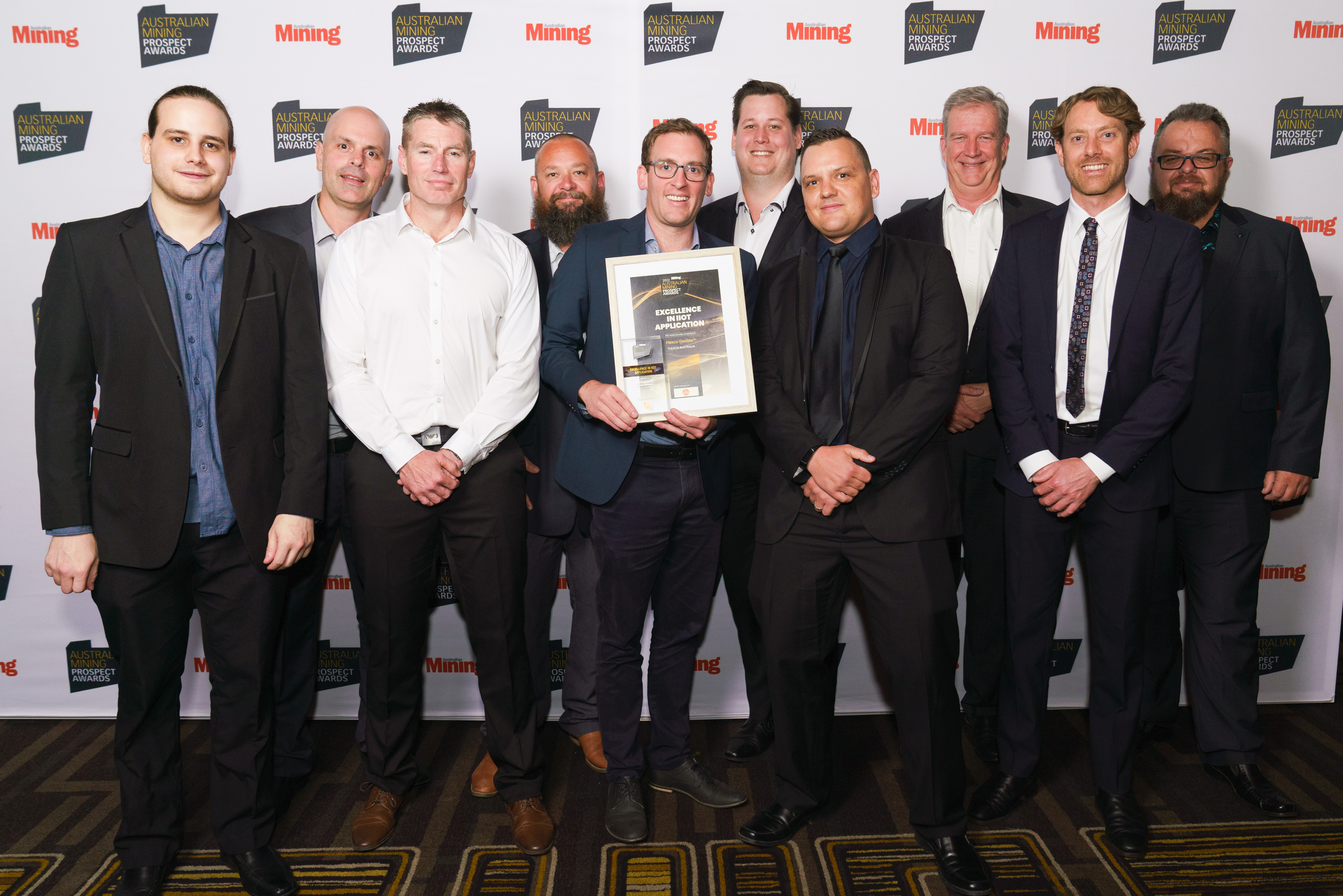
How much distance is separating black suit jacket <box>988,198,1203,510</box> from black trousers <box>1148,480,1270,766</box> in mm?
460

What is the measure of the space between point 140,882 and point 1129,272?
3377 millimetres

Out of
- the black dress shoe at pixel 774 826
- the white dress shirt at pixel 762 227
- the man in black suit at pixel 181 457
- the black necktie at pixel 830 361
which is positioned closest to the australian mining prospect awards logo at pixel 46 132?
the man in black suit at pixel 181 457

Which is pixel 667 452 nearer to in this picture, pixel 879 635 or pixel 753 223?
pixel 879 635

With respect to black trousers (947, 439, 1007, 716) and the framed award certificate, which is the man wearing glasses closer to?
the framed award certificate

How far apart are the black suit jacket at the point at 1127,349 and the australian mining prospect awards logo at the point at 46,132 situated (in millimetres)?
3564

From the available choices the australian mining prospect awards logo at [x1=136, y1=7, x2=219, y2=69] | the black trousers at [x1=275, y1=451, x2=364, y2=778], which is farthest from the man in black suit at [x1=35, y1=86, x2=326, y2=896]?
the australian mining prospect awards logo at [x1=136, y1=7, x2=219, y2=69]

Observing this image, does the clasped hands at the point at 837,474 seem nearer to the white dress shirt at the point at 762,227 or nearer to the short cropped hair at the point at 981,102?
the white dress shirt at the point at 762,227

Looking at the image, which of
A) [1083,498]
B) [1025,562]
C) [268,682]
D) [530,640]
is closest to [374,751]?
[268,682]

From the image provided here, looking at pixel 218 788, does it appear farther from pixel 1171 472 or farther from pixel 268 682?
pixel 1171 472

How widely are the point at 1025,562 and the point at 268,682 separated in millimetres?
2357

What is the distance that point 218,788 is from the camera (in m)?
2.49

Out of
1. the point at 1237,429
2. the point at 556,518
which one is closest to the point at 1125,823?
the point at 1237,429

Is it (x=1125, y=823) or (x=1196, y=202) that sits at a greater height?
(x=1196, y=202)

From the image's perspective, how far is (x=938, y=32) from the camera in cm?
346
